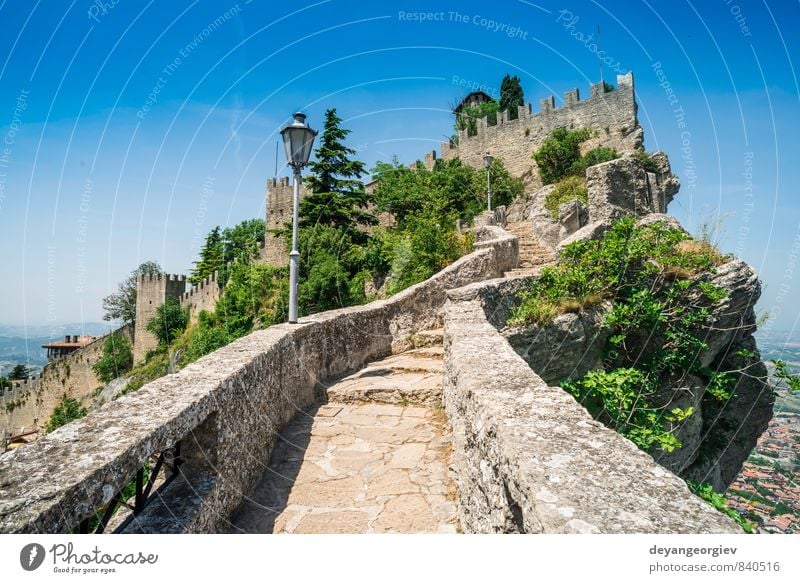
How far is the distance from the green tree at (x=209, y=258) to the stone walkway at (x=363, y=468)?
141ft

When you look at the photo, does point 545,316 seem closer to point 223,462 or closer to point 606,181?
point 223,462

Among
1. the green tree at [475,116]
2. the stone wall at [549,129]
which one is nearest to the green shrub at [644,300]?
the stone wall at [549,129]

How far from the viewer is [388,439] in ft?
15.6

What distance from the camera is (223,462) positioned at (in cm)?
324

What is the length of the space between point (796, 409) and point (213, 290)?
120 ft

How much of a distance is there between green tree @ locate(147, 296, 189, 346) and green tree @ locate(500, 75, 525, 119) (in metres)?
36.1

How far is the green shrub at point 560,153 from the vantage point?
104ft

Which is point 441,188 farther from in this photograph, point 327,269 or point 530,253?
point 530,253

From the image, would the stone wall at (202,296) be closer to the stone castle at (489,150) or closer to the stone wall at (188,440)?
the stone castle at (489,150)

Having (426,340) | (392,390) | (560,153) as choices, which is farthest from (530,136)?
(392,390)

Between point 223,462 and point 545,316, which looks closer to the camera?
point 223,462
